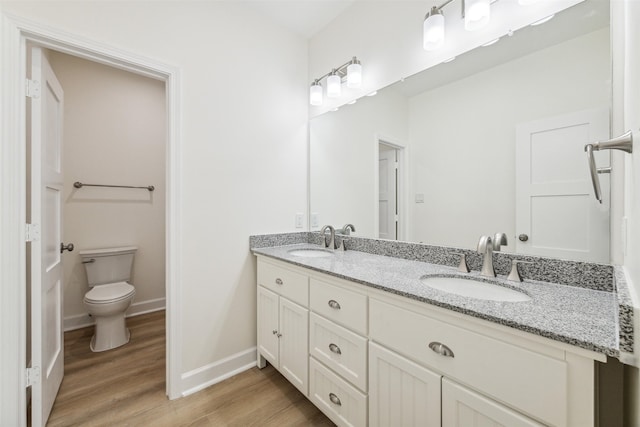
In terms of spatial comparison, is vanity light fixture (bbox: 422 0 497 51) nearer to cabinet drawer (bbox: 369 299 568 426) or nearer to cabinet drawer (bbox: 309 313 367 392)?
cabinet drawer (bbox: 369 299 568 426)

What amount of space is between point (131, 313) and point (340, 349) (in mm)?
2552

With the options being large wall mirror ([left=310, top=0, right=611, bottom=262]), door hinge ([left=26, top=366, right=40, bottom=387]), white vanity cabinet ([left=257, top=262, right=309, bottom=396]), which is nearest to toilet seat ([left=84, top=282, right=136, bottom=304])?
door hinge ([left=26, top=366, right=40, bottom=387])

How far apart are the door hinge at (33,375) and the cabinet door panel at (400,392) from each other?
1.59 m

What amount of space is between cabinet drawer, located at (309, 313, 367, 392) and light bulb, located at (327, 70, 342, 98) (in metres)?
1.58

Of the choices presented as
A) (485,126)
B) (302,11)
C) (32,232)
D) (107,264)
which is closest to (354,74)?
(302,11)

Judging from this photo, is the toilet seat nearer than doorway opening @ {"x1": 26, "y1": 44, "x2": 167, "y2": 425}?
No

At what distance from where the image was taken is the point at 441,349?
0.88 meters

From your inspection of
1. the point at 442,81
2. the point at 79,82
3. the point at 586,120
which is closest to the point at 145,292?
the point at 79,82

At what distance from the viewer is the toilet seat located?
6.71 feet

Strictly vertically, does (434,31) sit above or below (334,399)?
above

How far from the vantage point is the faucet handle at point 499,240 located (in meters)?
1.20

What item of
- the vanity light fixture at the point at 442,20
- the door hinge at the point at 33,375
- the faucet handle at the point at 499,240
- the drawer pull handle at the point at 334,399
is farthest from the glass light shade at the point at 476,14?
the door hinge at the point at 33,375

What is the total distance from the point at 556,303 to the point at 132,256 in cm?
317

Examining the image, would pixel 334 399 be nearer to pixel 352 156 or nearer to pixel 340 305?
pixel 340 305
